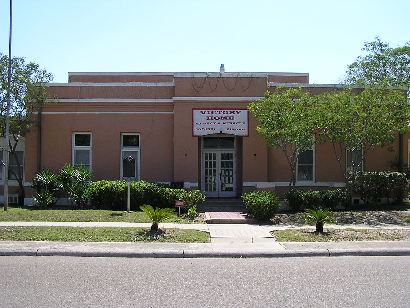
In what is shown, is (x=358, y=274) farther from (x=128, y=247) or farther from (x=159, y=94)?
(x=159, y=94)

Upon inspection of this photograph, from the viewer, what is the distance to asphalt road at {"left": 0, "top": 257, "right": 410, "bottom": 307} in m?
5.79

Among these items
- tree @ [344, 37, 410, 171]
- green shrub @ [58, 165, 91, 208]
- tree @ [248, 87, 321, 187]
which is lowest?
green shrub @ [58, 165, 91, 208]

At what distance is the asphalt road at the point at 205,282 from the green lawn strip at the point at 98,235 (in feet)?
5.10

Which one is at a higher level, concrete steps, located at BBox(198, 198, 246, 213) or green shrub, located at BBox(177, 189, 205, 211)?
green shrub, located at BBox(177, 189, 205, 211)

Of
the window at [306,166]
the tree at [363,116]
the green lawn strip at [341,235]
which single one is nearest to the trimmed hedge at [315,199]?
the tree at [363,116]

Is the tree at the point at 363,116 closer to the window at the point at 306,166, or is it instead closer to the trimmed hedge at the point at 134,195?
the window at the point at 306,166

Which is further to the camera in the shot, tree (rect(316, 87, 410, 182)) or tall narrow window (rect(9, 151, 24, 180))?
tall narrow window (rect(9, 151, 24, 180))

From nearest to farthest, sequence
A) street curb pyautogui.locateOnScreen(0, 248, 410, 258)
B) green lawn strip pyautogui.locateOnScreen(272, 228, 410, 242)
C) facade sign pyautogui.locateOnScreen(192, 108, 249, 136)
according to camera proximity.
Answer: street curb pyautogui.locateOnScreen(0, 248, 410, 258) < green lawn strip pyautogui.locateOnScreen(272, 228, 410, 242) < facade sign pyautogui.locateOnScreen(192, 108, 249, 136)

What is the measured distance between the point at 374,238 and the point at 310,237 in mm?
1642

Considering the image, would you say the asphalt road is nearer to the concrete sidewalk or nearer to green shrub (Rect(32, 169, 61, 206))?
the concrete sidewalk

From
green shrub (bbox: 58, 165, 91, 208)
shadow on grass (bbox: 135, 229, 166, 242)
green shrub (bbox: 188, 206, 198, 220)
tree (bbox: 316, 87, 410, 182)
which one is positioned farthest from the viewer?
green shrub (bbox: 58, 165, 91, 208)

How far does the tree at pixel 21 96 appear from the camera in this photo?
→ 16.3m

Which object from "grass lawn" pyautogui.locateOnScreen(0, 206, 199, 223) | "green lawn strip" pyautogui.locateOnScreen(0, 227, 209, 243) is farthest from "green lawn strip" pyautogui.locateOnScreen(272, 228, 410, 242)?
"grass lawn" pyautogui.locateOnScreen(0, 206, 199, 223)

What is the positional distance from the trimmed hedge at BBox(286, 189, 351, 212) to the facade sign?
3.39 metres
